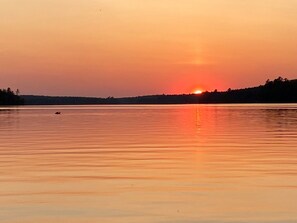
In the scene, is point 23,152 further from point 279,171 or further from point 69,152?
point 279,171

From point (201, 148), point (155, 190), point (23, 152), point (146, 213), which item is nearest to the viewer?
point (146, 213)

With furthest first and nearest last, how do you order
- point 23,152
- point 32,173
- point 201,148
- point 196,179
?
point 201,148
point 23,152
point 32,173
point 196,179

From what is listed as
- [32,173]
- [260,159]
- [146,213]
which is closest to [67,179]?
[32,173]

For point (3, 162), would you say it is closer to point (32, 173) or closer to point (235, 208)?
point (32, 173)

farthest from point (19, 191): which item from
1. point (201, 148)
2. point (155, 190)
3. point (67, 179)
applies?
point (201, 148)

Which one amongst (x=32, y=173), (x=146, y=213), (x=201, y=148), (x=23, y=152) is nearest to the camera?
(x=146, y=213)

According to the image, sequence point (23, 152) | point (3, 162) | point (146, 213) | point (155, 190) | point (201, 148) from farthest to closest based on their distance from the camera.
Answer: point (201, 148)
point (23, 152)
point (3, 162)
point (155, 190)
point (146, 213)

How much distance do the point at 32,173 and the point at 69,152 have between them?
9.44 meters

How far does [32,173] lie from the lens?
76.2ft

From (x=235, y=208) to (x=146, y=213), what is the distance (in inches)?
92.7

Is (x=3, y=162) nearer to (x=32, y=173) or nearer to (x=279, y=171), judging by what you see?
(x=32, y=173)

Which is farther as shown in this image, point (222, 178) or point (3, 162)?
point (3, 162)

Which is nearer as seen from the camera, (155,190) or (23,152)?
(155,190)

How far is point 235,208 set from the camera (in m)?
15.8
